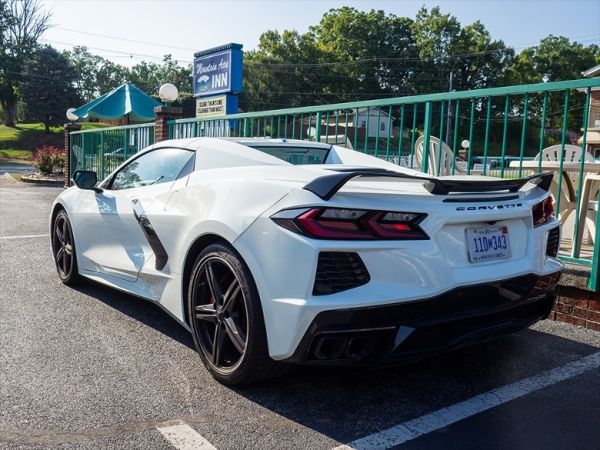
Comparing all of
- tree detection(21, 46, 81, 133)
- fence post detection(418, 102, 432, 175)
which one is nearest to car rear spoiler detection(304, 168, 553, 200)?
fence post detection(418, 102, 432, 175)

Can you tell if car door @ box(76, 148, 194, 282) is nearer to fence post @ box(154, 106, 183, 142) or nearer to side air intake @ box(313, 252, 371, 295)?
side air intake @ box(313, 252, 371, 295)

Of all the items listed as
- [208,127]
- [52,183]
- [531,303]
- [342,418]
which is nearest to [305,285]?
[342,418]

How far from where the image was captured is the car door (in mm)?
3891

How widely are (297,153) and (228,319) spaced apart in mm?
1631

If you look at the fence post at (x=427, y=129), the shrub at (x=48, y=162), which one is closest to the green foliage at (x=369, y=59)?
the shrub at (x=48, y=162)

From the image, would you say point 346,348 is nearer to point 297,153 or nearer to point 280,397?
point 280,397

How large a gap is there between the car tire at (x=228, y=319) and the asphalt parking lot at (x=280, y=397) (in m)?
0.15

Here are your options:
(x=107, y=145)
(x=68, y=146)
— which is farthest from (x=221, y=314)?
(x=68, y=146)

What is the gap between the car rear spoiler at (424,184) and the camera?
2.60 m

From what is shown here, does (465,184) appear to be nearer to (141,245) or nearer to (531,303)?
(531,303)

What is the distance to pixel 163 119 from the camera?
10.5 meters

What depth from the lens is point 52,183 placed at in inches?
775

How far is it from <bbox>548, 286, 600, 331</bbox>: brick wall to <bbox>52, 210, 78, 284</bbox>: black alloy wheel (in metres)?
3.98

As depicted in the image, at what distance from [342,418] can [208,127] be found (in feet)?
23.0
